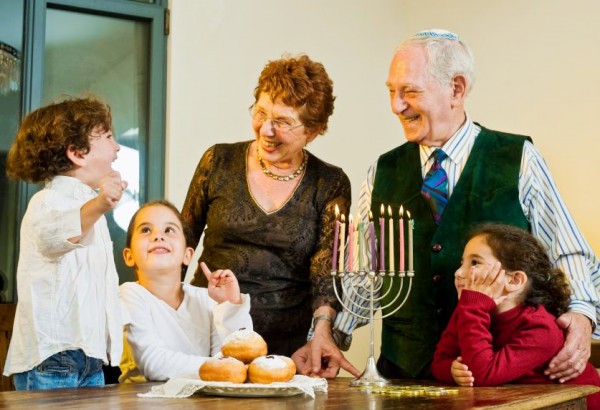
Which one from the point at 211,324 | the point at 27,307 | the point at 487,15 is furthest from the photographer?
the point at 487,15

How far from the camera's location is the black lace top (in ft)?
9.39

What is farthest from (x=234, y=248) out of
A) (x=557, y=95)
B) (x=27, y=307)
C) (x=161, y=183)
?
(x=557, y=95)

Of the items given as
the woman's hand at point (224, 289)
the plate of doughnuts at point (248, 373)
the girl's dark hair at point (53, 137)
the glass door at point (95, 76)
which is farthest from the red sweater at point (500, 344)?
the glass door at point (95, 76)

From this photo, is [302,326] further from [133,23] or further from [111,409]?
[133,23]

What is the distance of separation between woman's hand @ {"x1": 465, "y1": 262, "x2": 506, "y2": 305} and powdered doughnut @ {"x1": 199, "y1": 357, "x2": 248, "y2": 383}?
683mm

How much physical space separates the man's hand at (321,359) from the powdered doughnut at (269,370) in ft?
1.94

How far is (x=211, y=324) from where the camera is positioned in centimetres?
261

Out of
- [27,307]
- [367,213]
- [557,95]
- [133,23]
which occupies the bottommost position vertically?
[27,307]

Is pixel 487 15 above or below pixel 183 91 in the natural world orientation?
above

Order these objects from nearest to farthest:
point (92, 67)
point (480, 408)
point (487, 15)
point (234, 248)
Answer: point (480, 408), point (234, 248), point (92, 67), point (487, 15)

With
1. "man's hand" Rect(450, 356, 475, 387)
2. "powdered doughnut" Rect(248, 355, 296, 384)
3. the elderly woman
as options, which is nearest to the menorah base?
A: "man's hand" Rect(450, 356, 475, 387)

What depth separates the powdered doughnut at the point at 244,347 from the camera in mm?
1953

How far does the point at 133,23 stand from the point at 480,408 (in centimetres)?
289

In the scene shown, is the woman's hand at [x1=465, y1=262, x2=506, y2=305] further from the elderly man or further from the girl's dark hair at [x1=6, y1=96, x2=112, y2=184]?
the girl's dark hair at [x1=6, y1=96, x2=112, y2=184]
